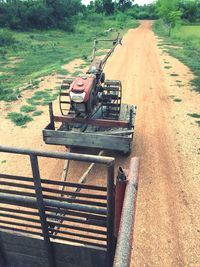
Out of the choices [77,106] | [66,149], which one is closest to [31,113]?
[66,149]

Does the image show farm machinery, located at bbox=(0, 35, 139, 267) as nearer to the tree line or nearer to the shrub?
the shrub

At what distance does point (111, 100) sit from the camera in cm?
803

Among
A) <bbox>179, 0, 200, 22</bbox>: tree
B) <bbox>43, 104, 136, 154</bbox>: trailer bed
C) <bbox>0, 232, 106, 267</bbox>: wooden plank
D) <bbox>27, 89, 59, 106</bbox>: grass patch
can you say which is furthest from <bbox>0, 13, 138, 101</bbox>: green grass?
<bbox>179, 0, 200, 22</bbox>: tree

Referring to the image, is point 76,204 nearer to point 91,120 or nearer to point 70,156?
point 70,156

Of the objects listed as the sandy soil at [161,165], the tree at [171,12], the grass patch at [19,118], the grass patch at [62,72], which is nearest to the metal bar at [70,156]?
the sandy soil at [161,165]

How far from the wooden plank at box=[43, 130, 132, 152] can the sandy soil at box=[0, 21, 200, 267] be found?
0.87 metres

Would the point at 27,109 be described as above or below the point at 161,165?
below

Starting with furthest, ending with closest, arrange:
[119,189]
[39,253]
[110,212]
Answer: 1. [39,253]
2. [110,212]
3. [119,189]

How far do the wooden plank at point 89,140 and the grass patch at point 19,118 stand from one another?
3551 millimetres

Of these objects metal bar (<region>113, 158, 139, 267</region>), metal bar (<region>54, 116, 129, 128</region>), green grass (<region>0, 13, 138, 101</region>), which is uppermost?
metal bar (<region>113, 158, 139, 267</region>)

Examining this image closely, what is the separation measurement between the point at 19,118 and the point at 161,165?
5.37 m

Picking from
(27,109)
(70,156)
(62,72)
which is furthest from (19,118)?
(70,156)

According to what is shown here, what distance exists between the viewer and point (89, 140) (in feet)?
20.7

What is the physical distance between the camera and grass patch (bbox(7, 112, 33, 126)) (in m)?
9.76
